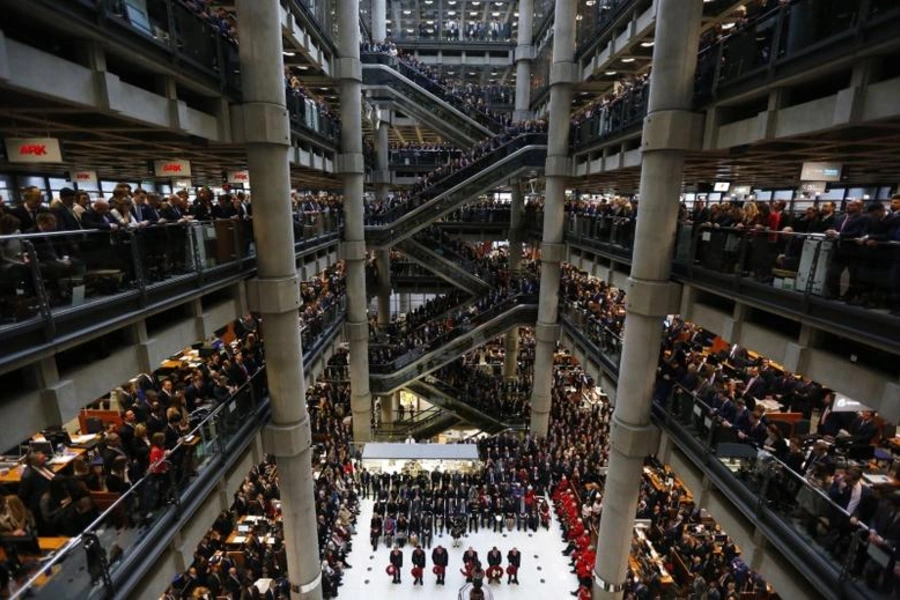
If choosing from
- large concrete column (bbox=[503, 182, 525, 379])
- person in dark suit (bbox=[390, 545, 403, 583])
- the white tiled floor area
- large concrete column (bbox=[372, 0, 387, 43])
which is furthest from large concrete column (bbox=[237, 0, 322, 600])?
large concrete column (bbox=[372, 0, 387, 43])

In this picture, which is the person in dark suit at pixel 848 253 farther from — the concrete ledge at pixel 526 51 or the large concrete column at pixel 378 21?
the large concrete column at pixel 378 21

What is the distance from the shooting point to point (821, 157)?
37.1ft

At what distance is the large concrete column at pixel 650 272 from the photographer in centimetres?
965

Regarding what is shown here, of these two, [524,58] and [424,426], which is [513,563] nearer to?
[424,426]

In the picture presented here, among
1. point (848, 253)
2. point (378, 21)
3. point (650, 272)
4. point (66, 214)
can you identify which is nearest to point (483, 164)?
point (650, 272)

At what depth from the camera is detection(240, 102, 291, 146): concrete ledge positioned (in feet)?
32.0

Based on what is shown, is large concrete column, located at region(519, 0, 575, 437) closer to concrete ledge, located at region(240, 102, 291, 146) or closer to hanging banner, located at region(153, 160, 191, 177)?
concrete ledge, located at region(240, 102, 291, 146)

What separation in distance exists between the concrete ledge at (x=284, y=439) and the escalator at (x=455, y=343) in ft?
34.3

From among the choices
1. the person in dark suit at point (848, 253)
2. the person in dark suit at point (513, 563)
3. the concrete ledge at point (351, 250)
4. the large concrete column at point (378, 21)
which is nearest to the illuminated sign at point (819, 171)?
the person in dark suit at point (848, 253)

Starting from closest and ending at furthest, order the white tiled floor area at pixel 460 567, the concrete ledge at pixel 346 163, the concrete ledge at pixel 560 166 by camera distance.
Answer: the white tiled floor area at pixel 460 567 < the concrete ledge at pixel 346 163 < the concrete ledge at pixel 560 166

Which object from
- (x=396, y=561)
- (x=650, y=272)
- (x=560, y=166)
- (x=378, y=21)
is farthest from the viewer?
(x=378, y=21)

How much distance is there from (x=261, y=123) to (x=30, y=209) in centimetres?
489

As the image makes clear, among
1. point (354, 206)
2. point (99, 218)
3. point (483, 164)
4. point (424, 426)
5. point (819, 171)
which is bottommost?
point (424, 426)

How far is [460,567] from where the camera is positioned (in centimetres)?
1575
